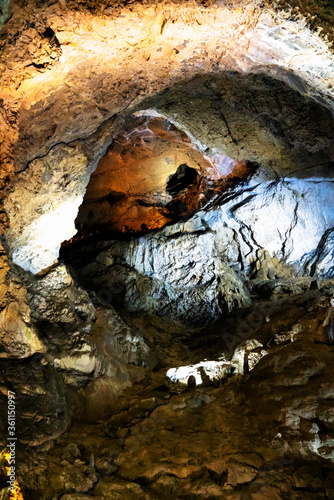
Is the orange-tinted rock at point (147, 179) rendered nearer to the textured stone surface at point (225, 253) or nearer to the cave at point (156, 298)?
the cave at point (156, 298)

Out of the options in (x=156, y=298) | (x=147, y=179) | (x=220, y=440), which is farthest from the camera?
(x=147, y=179)

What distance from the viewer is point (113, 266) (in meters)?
7.86

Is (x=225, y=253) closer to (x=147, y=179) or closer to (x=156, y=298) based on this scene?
(x=156, y=298)

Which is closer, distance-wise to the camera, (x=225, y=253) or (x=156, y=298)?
(x=156, y=298)

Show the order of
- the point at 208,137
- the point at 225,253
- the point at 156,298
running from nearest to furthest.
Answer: the point at 208,137
the point at 156,298
the point at 225,253

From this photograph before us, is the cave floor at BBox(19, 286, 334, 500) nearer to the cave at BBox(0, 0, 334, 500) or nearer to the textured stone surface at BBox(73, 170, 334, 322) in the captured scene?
the cave at BBox(0, 0, 334, 500)

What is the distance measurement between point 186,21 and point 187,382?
4154mm

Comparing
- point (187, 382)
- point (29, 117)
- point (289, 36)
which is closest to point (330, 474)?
point (187, 382)

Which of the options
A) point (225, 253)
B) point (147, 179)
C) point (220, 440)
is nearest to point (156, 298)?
point (225, 253)

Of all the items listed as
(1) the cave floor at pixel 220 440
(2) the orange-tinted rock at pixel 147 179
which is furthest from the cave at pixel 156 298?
(2) the orange-tinted rock at pixel 147 179

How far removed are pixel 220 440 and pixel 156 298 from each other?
4420 mm

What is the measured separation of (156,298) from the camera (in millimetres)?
7742

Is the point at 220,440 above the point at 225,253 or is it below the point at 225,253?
above

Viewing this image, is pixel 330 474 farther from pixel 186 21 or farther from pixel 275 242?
pixel 275 242
